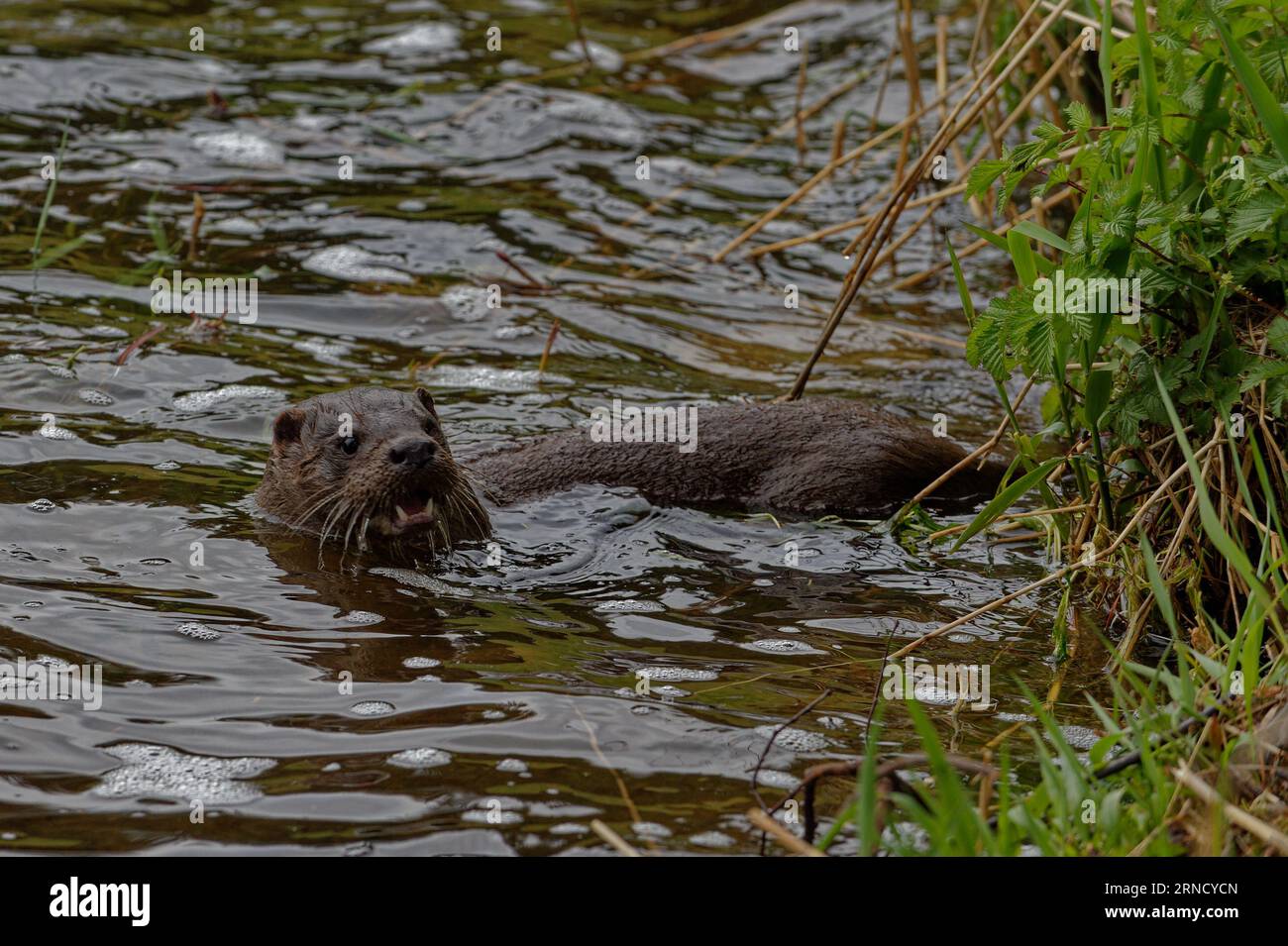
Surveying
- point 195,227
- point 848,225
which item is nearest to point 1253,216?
point 848,225

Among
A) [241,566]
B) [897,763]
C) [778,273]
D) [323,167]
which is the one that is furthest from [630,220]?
[897,763]

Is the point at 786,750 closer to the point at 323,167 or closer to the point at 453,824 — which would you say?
the point at 453,824

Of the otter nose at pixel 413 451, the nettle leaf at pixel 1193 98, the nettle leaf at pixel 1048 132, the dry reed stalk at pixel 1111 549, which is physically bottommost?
the dry reed stalk at pixel 1111 549

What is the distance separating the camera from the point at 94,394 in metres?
6.26

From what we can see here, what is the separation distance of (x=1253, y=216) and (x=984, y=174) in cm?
69

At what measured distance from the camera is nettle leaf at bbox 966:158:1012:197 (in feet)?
13.4

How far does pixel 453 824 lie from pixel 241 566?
1997 mm

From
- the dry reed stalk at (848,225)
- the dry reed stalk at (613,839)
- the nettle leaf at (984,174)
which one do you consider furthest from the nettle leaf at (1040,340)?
the dry reed stalk at (613,839)

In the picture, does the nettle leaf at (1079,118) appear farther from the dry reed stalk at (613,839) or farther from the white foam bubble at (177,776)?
the white foam bubble at (177,776)

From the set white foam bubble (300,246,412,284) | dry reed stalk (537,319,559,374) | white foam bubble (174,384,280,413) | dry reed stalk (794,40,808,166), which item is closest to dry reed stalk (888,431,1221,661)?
dry reed stalk (537,319,559,374)

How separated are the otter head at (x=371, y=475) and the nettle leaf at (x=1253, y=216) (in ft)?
8.41

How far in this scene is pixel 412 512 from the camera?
525 cm

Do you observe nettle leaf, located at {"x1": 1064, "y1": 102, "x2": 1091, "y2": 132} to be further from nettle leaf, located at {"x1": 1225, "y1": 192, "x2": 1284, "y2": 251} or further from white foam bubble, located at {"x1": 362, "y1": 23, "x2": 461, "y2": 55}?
white foam bubble, located at {"x1": 362, "y1": 23, "x2": 461, "y2": 55}

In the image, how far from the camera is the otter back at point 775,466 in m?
5.67
